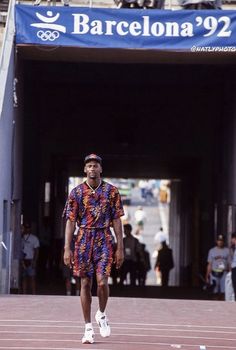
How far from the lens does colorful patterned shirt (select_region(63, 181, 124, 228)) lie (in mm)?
12500

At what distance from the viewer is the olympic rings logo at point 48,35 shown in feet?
79.3

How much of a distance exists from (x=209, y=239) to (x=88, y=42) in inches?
630

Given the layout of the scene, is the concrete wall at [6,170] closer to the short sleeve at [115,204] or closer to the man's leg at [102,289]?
the short sleeve at [115,204]

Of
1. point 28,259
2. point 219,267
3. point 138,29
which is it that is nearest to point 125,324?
point 138,29

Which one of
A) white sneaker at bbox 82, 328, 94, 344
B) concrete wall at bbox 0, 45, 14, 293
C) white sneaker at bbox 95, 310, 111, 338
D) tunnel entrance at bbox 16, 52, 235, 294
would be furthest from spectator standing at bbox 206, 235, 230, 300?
white sneaker at bbox 82, 328, 94, 344

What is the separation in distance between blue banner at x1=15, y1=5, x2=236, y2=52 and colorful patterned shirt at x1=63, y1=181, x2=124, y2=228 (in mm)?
12054

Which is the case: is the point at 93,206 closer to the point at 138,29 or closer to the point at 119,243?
the point at 119,243

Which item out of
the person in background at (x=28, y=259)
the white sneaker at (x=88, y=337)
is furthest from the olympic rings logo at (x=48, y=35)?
the white sneaker at (x=88, y=337)

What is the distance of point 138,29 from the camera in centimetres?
2438

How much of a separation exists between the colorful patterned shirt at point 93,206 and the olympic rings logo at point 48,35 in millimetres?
12039

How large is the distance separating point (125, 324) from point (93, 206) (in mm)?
2807

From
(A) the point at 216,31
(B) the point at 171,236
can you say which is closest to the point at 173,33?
(A) the point at 216,31

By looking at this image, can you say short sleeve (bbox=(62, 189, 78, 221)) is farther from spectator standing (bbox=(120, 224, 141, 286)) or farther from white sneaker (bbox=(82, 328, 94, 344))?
spectator standing (bbox=(120, 224, 141, 286))

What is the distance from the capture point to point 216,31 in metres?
24.4
